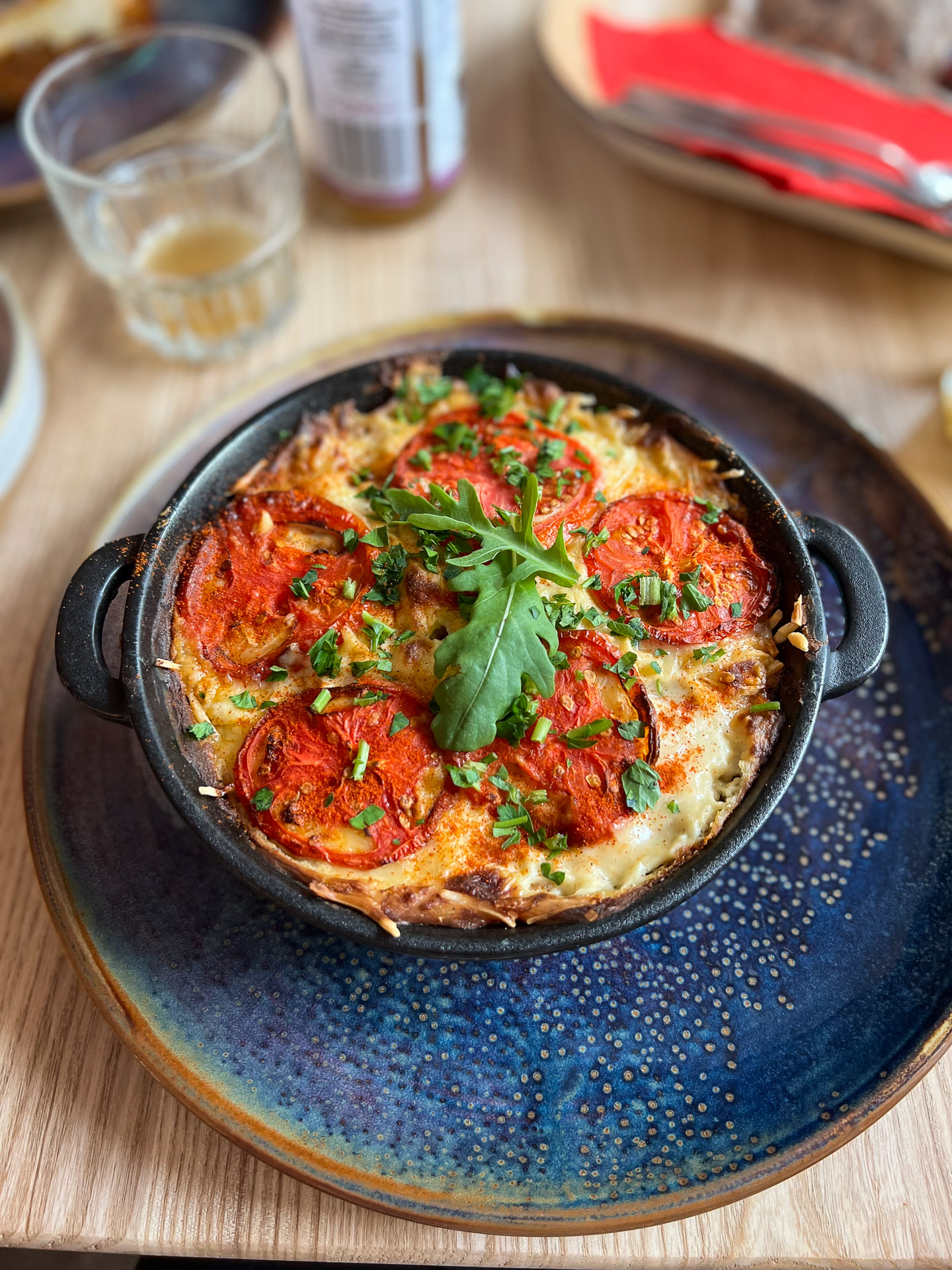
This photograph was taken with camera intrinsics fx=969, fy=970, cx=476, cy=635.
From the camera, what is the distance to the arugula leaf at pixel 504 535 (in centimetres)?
178

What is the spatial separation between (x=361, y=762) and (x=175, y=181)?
2.08 meters

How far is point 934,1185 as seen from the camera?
5.80 ft

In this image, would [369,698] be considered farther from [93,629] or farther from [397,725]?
[93,629]

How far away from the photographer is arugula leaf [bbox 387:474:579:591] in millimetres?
1777

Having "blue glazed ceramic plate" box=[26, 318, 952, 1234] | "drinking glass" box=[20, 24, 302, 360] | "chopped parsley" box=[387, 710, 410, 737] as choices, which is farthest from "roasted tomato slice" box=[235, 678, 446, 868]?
"drinking glass" box=[20, 24, 302, 360]

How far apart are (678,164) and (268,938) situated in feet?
8.47

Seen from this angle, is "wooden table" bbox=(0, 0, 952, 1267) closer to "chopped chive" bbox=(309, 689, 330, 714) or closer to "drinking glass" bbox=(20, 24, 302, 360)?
"drinking glass" bbox=(20, 24, 302, 360)

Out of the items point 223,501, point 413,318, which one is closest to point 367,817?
point 223,501

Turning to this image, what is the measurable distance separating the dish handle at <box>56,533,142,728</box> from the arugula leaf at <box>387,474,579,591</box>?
592mm

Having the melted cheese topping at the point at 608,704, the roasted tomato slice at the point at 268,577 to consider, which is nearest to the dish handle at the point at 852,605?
the melted cheese topping at the point at 608,704

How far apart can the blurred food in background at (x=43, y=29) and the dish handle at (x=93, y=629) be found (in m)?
2.31

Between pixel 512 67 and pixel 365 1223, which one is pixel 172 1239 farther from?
pixel 512 67

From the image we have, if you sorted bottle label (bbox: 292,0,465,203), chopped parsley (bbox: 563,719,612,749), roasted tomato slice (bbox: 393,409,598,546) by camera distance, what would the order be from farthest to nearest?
bottle label (bbox: 292,0,465,203), roasted tomato slice (bbox: 393,409,598,546), chopped parsley (bbox: 563,719,612,749)

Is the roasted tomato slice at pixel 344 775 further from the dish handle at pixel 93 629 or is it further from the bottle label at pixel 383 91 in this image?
Answer: the bottle label at pixel 383 91
